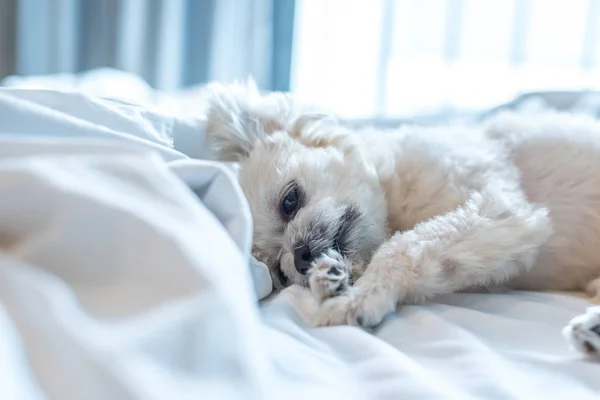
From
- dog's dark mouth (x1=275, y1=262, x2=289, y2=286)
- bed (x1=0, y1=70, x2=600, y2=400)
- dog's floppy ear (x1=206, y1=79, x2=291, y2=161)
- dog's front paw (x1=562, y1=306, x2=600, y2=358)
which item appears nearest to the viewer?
bed (x1=0, y1=70, x2=600, y2=400)

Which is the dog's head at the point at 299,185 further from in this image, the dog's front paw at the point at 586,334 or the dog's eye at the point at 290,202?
the dog's front paw at the point at 586,334

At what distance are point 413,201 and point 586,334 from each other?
555mm

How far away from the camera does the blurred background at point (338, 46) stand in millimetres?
2566

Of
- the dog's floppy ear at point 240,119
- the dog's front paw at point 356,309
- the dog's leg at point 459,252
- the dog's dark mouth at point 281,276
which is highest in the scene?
the dog's floppy ear at point 240,119

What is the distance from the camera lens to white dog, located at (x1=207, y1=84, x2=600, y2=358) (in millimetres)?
1224

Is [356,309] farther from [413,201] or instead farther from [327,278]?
[413,201]

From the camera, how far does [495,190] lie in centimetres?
134

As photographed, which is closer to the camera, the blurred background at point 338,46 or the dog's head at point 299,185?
the dog's head at point 299,185

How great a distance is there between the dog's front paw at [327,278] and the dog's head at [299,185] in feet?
0.22

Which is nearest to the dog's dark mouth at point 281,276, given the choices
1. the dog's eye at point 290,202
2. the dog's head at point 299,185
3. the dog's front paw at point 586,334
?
the dog's head at point 299,185

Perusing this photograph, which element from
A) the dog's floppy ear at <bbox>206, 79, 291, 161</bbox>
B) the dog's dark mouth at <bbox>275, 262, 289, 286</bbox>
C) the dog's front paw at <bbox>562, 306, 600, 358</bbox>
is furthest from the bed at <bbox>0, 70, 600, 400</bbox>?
the dog's floppy ear at <bbox>206, 79, 291, 161</bbox>

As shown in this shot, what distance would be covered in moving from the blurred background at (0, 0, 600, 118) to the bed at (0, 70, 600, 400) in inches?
65.7

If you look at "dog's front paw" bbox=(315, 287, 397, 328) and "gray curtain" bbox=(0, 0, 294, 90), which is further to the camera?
"gray curtain" bbox=(0, 0, 294, 90)

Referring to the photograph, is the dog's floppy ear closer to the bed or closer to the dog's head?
the dog's head
